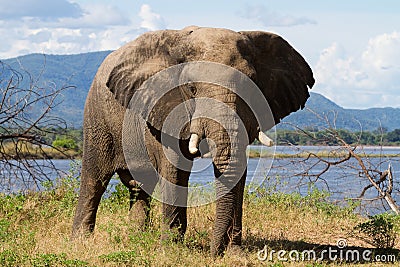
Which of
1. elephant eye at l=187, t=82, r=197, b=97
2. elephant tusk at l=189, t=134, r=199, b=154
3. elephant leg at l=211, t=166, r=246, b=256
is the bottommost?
elephant leg at l=211, t=166, r=246, b=256

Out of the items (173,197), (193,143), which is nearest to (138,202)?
(173,197)

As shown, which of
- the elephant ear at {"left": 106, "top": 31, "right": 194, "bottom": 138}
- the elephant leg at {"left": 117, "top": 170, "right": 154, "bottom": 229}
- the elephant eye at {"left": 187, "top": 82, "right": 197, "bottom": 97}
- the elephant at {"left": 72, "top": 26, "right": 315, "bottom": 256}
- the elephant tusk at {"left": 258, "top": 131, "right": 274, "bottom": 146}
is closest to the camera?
the elephant at {"left": 72, "top": 26, "right": 315, "bottom": 256}

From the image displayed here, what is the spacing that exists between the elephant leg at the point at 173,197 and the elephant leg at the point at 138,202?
1523 millimetres

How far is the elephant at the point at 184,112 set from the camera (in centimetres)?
730

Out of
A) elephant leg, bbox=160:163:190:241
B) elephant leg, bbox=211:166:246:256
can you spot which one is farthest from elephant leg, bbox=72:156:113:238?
elephant leg, bbox=211:166:246:256

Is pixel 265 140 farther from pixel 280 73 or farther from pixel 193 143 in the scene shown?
pixel 280 73

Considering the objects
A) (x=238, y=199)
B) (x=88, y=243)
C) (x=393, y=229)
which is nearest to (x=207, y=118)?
(x=238, y=199)

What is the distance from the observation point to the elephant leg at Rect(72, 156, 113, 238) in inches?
377

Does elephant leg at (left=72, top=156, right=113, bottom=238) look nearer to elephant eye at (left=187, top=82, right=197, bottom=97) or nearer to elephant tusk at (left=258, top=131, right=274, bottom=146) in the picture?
elephant eye at (left=187, top=82, right=197, bottom=97)

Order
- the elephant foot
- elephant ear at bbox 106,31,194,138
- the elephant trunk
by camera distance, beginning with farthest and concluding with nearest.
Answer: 1. elephant ear at bbox 106,31,194,138
2. the elephant foot
3. the elephant trunk

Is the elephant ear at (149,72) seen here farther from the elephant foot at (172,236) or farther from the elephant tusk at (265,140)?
the elephant foot at (172,236)

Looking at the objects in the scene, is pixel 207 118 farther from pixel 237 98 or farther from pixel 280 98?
→ pixel 280 98

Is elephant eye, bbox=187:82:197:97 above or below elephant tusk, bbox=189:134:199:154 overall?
above

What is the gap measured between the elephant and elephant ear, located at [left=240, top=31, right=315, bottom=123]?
1cm
